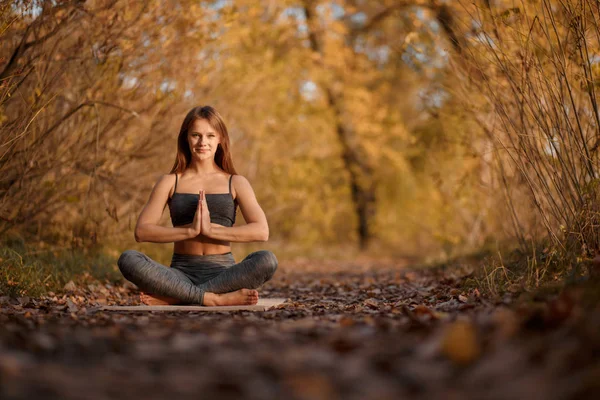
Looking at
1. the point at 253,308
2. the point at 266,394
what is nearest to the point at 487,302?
the point at 253,308

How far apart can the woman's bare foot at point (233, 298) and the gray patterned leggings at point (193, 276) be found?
0.06 metres

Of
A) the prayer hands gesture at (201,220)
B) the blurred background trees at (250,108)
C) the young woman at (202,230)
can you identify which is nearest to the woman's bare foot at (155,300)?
the young woman at (202,230)

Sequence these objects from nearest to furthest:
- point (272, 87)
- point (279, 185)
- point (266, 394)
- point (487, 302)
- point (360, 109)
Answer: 1. point (266, 394)
2. point (487, 302)
3. point (272, 87)
4. point (279, 185)
5. point (360, 109)

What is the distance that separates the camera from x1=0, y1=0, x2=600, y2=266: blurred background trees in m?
4.80

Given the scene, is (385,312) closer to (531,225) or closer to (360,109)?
(531,225)

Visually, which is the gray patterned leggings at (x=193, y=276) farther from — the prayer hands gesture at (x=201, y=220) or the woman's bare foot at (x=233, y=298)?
the prayer hands gesture at (x=201, y=220)

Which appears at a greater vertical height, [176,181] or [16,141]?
[16,141]

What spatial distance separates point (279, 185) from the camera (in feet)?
53.5

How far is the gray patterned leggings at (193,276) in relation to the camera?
4.83 m

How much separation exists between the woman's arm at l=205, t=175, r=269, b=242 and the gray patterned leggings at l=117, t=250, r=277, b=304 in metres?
0.17

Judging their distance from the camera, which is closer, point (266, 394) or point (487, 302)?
point (266, 394)

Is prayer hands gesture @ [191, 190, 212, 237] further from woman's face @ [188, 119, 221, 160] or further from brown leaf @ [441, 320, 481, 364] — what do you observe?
brown leaf @ [441, 320, 481, 364]

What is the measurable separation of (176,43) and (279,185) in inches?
360

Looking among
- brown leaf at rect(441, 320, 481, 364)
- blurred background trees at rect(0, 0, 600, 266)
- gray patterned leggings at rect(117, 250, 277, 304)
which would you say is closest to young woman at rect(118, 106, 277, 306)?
gray patterned leggings at rect(117, 250, 277, 304)
